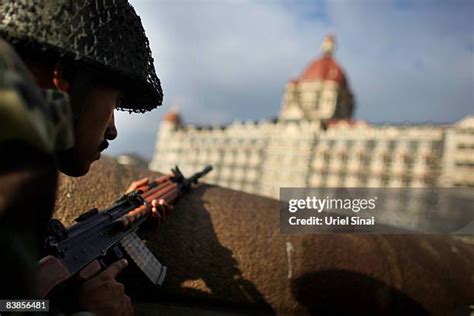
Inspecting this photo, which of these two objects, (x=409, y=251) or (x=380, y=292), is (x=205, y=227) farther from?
(x=409, y=251)

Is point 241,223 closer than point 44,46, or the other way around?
point 44,46

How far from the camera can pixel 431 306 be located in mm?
3557

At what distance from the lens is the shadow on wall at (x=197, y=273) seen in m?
2.98

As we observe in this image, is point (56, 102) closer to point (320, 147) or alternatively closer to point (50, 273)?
point (50, 273)

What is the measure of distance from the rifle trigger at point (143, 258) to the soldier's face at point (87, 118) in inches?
33.6

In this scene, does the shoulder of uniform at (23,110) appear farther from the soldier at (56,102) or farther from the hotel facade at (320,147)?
the hotel facade at (320,147)

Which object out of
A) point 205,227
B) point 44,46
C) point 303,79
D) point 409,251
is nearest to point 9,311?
point 44,46

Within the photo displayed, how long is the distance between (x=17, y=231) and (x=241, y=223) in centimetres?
260

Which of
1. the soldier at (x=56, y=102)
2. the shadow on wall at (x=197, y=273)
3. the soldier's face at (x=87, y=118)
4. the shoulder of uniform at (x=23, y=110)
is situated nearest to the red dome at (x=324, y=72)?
the shadow on wall at (x=197, y=273)

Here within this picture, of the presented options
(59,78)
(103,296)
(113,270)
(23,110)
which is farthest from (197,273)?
(23,110)

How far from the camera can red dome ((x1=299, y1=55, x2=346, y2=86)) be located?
5433cm

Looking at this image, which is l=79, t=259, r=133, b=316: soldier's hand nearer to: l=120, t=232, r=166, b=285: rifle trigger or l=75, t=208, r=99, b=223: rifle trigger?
l=75, t=208, r=99, b=223: rifle trigger

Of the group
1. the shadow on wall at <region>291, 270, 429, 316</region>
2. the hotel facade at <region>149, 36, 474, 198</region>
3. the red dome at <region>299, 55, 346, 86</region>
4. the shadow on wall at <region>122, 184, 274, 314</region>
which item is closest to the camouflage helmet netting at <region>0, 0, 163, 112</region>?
the shadow on wall at <region>122, 184, 274, 314</region>

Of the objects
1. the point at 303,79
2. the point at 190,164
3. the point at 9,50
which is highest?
the point at 303,79
